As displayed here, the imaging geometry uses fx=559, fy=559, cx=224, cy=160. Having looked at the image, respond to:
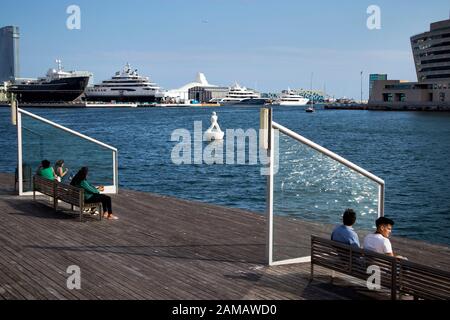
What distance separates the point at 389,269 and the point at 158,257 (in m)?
3.35

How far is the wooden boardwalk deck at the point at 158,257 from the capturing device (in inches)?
252

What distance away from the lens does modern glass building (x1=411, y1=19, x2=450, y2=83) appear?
134m

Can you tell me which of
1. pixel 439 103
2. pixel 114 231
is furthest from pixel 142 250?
pixel 439 103

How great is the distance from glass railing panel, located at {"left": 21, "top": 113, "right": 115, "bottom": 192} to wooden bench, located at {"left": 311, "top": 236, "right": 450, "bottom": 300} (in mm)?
7310

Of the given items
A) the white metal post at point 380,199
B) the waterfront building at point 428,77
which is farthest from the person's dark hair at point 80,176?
the waterfront building at point 428,77

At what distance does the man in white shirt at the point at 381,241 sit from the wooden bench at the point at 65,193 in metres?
5.46

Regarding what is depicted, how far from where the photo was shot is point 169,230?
32.0 feet

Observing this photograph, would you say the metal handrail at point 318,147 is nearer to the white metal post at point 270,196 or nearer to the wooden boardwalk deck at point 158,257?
the white metal post at point 270,196

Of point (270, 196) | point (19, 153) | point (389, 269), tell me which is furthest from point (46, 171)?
point (389, 269)

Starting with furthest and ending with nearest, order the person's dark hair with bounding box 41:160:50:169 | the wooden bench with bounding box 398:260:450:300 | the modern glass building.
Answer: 1. the modern glass building
2. the person's dark hair with bounding box 41:160:50:169
3. the wooden bench with bounding box 398:260:450:300

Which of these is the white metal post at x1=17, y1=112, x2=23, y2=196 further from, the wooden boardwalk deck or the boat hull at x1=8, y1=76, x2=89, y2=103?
the boat hull at x1=8, y1=76, x2=89, y2=103

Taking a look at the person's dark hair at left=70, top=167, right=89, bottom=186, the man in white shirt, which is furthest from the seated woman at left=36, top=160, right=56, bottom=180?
the man in white shirt

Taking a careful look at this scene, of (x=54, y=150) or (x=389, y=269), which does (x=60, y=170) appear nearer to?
(x=54, y=150)
